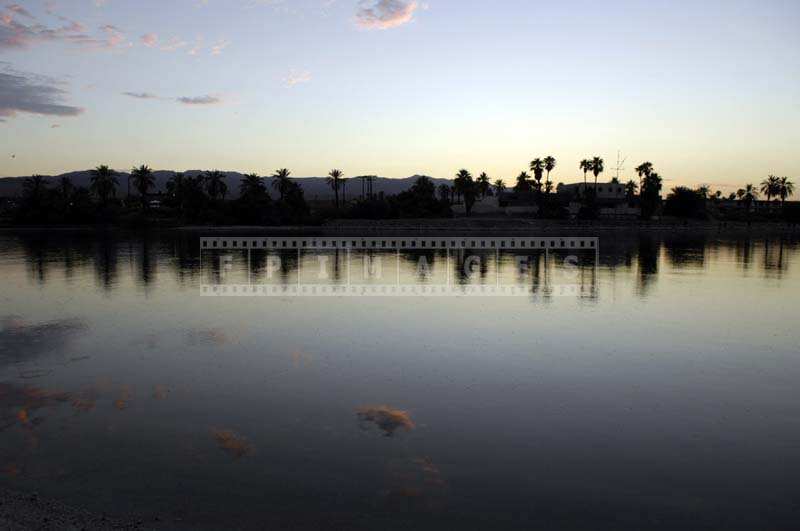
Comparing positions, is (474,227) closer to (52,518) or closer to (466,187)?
(466,187)

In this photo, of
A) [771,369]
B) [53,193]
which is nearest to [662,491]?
[771,369]

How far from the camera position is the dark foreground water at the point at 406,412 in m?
8.12

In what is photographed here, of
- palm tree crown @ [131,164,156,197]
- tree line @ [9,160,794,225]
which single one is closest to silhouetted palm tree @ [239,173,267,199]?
tree line @ [9,160,794,225]

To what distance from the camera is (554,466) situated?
363 inches

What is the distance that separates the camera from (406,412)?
1148 cm

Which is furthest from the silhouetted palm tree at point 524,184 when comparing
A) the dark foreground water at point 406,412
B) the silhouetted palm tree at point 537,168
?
the dark foreground water at point 406,412

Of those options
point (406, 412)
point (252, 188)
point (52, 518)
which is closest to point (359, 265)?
point (406, 412)

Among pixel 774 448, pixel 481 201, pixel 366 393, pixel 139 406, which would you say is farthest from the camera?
pixel 481 201

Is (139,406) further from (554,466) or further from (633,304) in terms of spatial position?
(633,304)

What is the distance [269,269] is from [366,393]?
2592cm

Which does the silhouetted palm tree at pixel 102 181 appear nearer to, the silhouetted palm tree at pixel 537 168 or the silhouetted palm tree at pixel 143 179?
the silhouetted palm tree at pixel 143 179

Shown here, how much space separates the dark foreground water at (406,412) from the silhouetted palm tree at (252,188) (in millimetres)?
103948

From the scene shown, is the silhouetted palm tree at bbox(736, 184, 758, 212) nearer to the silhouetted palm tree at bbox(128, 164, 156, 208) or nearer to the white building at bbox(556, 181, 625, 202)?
the white building at bbox(556, 181, 625, 202)

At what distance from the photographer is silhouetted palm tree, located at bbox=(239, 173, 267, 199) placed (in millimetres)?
125625
